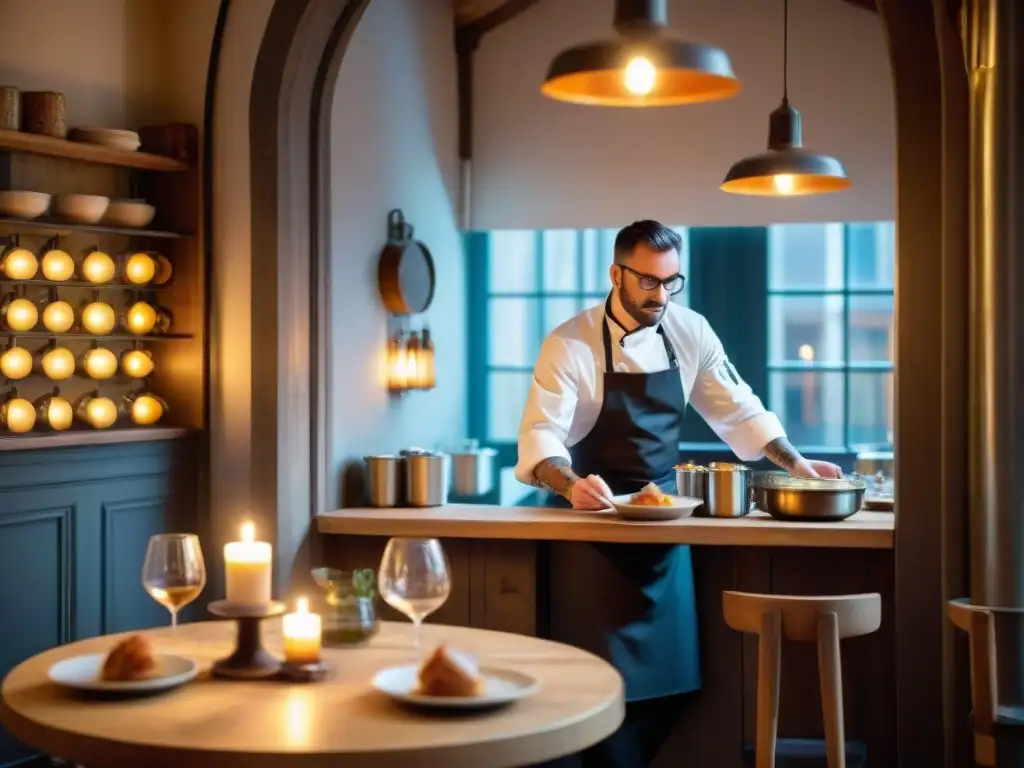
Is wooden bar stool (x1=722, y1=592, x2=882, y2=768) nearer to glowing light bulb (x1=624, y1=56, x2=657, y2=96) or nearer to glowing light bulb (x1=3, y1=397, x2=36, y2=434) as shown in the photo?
glowing light bulb (x1=624, y1=56, x2=657, y2=96)

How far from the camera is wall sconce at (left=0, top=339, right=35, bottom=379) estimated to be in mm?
4047

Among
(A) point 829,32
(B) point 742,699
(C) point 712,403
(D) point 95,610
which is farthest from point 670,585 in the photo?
(A) point 829,32

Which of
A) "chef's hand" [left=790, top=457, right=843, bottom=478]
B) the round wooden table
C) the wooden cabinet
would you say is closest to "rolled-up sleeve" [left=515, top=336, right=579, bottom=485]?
"chef's hand" [left=790, top=457, right=843, bottom=478]

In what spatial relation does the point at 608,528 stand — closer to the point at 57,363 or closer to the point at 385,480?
the point at 385,480

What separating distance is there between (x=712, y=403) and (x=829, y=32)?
239cm

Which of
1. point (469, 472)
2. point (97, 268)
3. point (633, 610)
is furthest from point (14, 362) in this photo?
point (469, 472)

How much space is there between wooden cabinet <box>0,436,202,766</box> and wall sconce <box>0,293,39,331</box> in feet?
1.33

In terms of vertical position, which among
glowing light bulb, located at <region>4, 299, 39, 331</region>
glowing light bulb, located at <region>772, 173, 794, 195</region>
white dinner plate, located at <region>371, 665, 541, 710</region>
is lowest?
white dinner plate, located at <region>371, 665, 541, 710</region>

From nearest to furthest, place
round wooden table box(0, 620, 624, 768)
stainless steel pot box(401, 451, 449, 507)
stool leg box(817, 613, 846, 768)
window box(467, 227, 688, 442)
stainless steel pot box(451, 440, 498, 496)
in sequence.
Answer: round wooden table box(0, 620, 624, 768), stool leg box(817, 613, 846, 768), stainless steel pot box(401, 451, 449, 507), stainless steel pot box(451, 440, 498, 496), window box(467, 227, 688, 442)

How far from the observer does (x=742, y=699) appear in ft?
13.5

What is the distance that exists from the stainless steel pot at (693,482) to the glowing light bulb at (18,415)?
6.62 feet

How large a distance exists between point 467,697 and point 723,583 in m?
2.11

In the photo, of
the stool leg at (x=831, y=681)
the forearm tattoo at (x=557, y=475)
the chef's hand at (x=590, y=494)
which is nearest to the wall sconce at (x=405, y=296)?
the forearm tattoo at (x=557, y=475)

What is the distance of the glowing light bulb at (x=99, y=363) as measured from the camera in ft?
14.2
